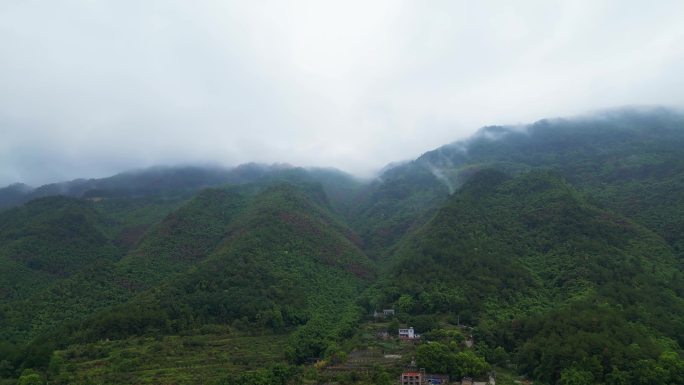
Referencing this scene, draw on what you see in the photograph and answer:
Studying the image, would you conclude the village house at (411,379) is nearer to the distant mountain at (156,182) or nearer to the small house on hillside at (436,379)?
the small house on hillside at (436,379)

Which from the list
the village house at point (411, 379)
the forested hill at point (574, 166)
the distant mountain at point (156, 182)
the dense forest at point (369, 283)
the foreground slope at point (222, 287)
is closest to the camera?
the village house at point (411, 379)

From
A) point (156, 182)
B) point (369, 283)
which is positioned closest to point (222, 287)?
point (369, 283)

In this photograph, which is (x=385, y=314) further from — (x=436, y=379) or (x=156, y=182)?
(x=156, y=182)

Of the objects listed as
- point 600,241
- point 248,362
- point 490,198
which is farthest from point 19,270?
point 600,241

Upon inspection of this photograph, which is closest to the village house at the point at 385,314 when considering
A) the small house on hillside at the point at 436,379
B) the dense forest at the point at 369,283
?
the dense forest at the point at 369,283

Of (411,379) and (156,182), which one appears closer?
(411,379)

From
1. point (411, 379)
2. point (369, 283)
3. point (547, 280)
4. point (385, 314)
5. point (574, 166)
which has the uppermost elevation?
point (574, 166)

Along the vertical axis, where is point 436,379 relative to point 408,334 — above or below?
below

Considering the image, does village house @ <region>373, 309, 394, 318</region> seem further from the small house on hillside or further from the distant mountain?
the distant mountain

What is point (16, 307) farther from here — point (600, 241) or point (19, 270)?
point (600, 241)
